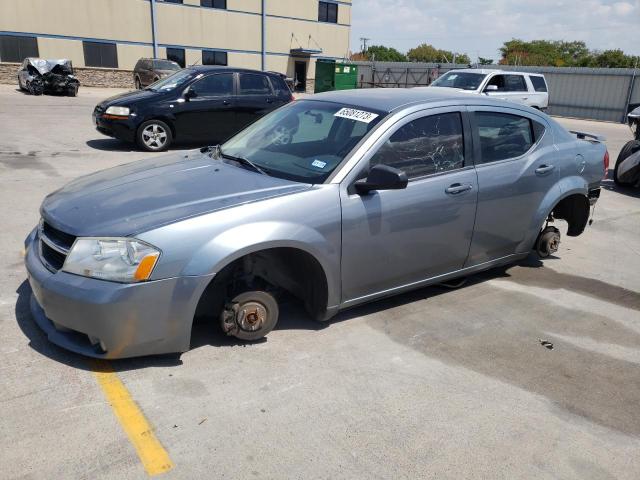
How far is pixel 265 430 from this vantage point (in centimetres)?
282

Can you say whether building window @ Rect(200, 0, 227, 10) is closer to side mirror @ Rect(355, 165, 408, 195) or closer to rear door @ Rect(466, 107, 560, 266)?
rear door @ Rect(466, 107, 560, 266)

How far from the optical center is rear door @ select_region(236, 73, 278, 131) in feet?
36.9

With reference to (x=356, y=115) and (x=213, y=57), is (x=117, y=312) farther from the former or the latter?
(x=213, y=57)

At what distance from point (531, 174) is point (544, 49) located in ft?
298

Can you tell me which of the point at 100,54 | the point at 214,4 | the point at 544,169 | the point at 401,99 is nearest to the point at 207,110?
the point at 401,99

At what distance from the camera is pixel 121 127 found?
1026 cm

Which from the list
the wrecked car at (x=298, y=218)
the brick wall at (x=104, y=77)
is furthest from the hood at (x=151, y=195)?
the brick wall at (x=104, y=77)

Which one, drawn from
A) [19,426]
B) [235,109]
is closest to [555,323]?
[19,426]

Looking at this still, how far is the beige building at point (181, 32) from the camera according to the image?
30.1m

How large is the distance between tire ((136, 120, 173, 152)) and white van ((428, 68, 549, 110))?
834 centimetres

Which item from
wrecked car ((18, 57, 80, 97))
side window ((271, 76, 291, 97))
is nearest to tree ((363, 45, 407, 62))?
wrecked car ((18, 57, 80, 97))

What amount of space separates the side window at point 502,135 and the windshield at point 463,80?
37.7ft

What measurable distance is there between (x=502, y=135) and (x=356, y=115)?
4.62ft

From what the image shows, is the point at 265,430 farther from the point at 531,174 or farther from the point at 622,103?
the point at 622,103
